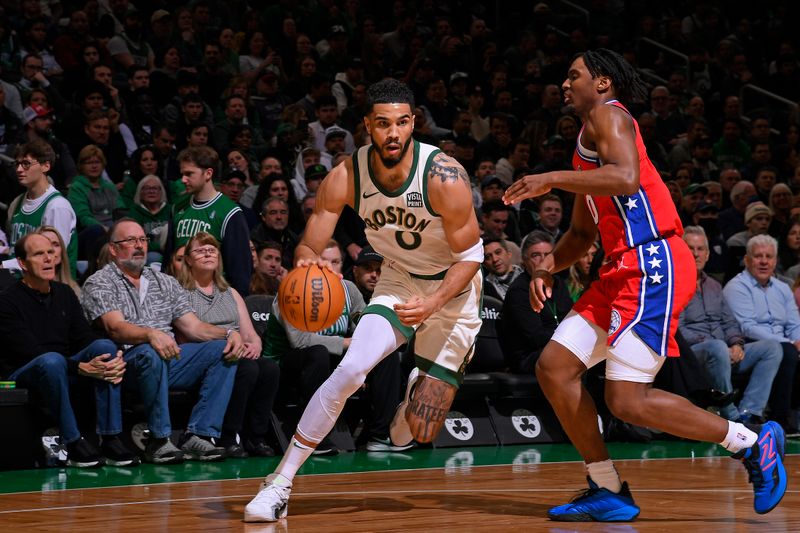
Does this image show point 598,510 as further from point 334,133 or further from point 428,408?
point 334,133

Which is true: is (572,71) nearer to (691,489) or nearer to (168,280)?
(691,489)

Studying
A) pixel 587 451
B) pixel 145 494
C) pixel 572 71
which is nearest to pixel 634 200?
pixel 572 71

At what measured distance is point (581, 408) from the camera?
5.21m

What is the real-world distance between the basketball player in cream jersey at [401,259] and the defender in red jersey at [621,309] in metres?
0.46

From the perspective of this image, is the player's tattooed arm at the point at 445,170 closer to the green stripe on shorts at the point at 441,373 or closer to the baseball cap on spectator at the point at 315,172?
the green stripe on shorts at the point at 441,373

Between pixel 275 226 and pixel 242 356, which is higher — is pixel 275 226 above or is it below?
above

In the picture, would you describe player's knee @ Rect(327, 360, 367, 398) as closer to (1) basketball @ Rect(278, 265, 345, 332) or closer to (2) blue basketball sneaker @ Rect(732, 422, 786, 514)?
(1) basketball @ Rect(278, 265, 345, 332)

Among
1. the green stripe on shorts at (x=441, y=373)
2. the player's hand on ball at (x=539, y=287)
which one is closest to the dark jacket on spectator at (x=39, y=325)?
the green stripe on shorts at (x=441, y=373)

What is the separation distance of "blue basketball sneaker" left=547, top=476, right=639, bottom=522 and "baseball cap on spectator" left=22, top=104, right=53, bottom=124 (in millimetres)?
7094

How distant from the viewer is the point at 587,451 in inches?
208

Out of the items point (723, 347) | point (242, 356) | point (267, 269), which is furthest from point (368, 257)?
point (723, 347)

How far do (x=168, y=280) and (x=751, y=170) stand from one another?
8600 mm

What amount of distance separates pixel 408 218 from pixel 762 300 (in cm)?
574

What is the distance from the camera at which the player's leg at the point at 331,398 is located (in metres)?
5.12
